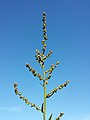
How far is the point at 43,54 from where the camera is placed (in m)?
16.6

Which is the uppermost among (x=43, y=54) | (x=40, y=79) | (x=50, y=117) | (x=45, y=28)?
(x=45, y=28)

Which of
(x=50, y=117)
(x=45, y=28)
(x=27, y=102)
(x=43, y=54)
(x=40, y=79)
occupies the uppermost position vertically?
(x=45, y=28)

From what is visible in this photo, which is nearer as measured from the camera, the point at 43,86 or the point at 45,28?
the point at 43,86

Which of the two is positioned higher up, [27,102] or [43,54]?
[43,54]

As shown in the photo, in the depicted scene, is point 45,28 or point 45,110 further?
point 45,28

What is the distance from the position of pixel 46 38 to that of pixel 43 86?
9.36ft

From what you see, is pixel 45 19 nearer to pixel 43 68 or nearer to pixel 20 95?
pixel 43 68

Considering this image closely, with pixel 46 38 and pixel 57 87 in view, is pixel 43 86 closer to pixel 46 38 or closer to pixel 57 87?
pixel 57 87

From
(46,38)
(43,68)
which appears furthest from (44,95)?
(46,38)

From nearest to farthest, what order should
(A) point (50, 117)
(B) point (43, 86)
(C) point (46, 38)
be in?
(A) point (50, 117) → (B) point (43, 86) → (C) point (46, 38)

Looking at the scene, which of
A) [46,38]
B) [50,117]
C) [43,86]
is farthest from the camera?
[46,38]

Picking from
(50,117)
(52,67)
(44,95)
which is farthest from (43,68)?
(50,117)

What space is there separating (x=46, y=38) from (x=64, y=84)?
2.82 meters

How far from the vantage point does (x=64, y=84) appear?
53.4 feet
